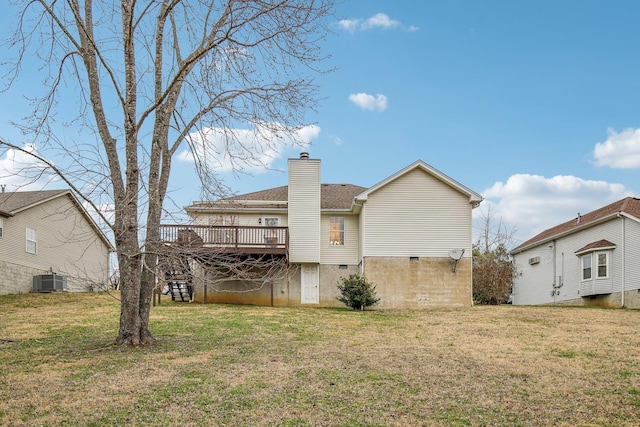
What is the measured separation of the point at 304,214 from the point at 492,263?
13545mm

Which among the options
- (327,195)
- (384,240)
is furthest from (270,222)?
(384,240)

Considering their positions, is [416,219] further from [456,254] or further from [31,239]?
[31,239]

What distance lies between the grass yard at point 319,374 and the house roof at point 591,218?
24.4ft

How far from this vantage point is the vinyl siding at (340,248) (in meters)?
24.2

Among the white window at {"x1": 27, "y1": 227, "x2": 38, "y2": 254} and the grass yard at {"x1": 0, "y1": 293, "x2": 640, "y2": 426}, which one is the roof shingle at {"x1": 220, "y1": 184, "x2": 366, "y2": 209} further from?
the white window at {"x1": 27, "y1": 227, "x2": 38, "y2": 254}

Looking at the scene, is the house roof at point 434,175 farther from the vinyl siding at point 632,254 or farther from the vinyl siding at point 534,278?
the vinyl siding at point 534,278

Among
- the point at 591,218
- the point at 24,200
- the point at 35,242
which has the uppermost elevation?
the point at 24,200

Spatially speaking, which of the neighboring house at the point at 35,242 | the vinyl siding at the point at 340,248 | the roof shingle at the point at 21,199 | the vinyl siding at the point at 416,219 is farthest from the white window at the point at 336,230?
the roof shingle at the point at 21,199

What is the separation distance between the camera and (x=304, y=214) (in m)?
23.7

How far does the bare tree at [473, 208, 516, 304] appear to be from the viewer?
1184 inches

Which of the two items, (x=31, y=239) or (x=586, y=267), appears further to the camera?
(x=31, y=239)

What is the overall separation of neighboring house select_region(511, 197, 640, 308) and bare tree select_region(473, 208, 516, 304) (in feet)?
4.54

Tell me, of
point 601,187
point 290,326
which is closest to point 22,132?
point 290,326

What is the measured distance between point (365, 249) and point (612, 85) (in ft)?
36.4
